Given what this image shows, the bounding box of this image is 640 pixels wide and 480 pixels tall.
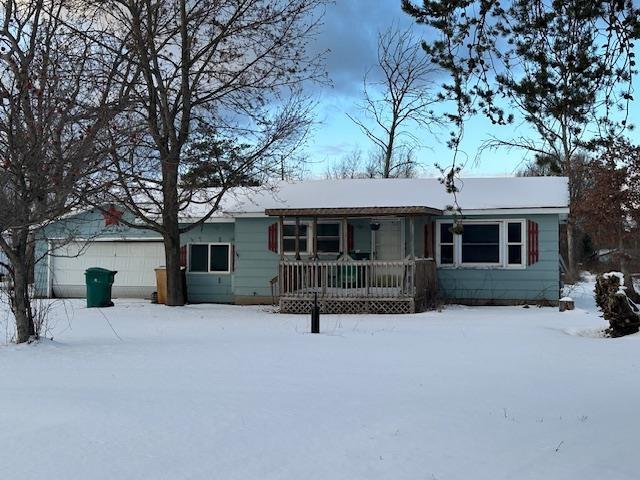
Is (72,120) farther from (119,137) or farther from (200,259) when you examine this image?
(200,259)

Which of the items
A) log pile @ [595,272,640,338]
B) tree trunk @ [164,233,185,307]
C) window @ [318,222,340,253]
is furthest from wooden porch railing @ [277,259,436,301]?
log pile @ [595,272,640,338]

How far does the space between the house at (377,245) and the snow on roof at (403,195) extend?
33 millimetres

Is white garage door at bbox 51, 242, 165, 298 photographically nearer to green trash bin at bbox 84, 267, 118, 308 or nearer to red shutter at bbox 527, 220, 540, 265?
green trash bin at bbox 84, 267, 118, 308

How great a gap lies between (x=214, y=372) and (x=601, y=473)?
5.18 metres

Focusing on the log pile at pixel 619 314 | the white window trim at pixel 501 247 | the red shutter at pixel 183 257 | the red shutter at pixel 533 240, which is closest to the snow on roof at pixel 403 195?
the white window trim at pixel 501 247

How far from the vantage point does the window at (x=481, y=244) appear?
18922 mm

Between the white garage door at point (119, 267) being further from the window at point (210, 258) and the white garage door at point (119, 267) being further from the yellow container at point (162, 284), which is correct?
the yellow container at point (162, 284)

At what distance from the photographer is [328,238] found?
19938 mm

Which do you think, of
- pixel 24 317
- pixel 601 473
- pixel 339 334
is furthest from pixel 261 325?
pixel 601 473

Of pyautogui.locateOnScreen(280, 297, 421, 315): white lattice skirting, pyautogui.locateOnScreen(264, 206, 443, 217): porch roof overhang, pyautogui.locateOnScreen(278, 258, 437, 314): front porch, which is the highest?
pyautogui.locateOnScreen(264, 206, 443, 217): porch roof overhang

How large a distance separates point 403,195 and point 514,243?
3.55 m

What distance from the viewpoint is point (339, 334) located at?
12852 mm

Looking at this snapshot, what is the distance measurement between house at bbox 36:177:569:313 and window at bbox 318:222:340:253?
3 cm

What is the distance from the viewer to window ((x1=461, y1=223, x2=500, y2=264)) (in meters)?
18.9
